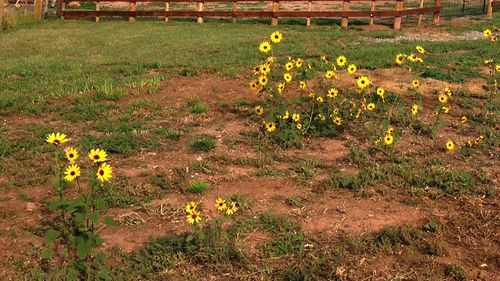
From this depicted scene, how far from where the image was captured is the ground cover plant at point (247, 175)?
343 centimetres

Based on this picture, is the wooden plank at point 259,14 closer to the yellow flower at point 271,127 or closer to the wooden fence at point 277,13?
the wooden fence at point 277,13

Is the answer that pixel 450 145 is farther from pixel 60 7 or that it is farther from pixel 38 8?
pixel 60 7

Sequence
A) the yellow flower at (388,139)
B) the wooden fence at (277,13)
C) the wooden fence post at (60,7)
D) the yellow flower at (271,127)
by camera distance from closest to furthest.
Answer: the yellow flower at (388,139), the yellow flower at (271,127), the wooden fence at (277,13), the wooden fence post at (60,7)

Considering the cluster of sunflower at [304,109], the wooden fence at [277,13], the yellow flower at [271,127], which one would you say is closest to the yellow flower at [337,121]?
the cluster of sunflower at [304,109]

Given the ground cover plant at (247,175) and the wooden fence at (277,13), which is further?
the wooden fence at (277,13)

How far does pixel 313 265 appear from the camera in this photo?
3410 mm

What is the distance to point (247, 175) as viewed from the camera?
4797 millimetres

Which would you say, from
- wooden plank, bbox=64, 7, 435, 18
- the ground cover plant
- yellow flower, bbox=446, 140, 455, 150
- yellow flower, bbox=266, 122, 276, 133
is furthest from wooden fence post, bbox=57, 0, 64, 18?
yellow flower, bbox=446, 140, 455, 150

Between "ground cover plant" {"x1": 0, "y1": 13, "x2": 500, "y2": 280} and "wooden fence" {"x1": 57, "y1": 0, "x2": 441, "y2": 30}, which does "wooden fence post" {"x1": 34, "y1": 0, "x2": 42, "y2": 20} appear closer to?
"wooden fence" {"x1": 57, "y1": 0, "x2": 441, "y2": 30}

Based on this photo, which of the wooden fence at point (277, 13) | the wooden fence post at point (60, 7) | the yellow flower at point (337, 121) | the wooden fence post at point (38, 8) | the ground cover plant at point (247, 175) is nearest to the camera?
the ground cover plant at point (247, 175)

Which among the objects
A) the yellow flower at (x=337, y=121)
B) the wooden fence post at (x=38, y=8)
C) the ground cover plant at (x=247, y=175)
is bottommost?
the ground cover plant at (x=247, y=175)

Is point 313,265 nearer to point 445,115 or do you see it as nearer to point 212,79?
point 445,115

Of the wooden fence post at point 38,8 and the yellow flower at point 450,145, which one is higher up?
the wooden fence post at point 38,8

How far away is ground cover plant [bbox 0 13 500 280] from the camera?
11.3 ft
